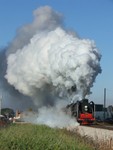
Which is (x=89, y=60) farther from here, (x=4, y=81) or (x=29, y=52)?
(x=4, y=81)

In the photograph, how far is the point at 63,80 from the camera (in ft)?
176

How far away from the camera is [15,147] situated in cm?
1856

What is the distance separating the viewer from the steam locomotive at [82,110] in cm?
5226

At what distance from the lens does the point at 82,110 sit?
53.3m

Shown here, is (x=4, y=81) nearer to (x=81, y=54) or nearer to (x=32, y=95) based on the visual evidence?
(x=32, y=95)

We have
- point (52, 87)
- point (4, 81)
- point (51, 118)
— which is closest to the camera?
point (51, 118)

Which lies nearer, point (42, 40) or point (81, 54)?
point (81, 54)

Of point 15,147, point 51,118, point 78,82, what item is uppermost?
point 78,82

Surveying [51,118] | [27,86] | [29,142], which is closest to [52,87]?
[27,86]

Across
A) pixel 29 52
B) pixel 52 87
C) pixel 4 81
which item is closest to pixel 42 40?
pixel 29 52

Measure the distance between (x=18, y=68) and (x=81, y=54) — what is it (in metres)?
11.2

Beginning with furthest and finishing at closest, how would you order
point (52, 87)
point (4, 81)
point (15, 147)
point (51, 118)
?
point (4, 81) < point (52, 87) < point (51, 118) < point (15, 147)

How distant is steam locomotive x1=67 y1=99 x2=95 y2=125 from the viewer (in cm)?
5226

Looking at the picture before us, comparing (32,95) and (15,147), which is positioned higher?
(32,95)
